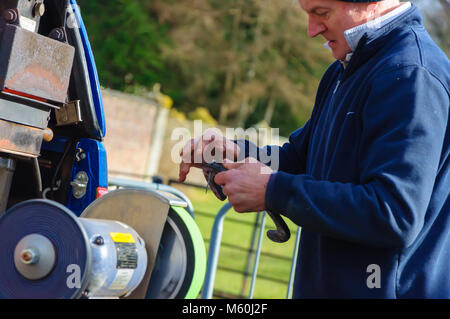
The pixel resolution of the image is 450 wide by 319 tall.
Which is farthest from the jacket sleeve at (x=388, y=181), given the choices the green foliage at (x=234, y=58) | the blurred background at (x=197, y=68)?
the green foliage at (x=234, y=58)

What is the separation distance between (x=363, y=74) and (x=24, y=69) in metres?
1.24

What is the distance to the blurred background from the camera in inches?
773

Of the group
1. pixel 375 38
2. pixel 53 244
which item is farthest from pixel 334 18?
pixel 53 244

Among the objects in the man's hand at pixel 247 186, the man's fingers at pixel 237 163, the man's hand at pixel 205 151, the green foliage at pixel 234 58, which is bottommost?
the man's hand at pixel 247 186

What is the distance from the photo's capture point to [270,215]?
2064 millimetres

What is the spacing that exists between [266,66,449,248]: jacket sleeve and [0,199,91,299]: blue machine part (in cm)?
57

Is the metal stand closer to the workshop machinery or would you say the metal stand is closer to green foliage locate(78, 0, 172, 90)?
the workshop machinery

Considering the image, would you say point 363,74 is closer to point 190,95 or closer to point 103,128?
point 103,128

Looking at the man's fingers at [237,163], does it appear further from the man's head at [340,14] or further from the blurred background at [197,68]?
the blurred background at [197,68]

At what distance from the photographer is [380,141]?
6.09 feet

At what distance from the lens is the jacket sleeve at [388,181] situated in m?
1.80

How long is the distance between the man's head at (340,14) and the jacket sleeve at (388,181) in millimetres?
268

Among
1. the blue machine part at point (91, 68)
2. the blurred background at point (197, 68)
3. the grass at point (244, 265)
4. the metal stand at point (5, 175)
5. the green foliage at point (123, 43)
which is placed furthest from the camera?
the green foliage at point (123, 43)
